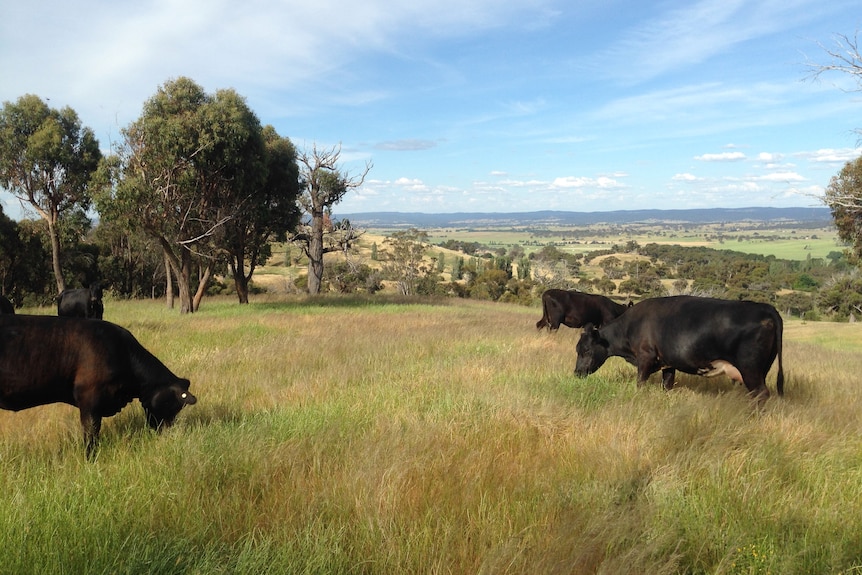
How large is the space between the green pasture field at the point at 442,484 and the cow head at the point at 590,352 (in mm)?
975

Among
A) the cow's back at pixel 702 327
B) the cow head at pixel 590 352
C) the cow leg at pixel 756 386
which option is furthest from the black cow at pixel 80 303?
the cow leg at pixel 756 386

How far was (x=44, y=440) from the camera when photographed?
490cm

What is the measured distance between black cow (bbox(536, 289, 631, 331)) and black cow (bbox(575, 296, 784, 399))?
25.7 ft

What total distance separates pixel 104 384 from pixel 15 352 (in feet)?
2.43

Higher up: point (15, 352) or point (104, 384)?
point (15, 352)

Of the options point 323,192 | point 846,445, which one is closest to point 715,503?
point 846,445

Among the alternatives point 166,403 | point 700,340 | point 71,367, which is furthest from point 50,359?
point 700,340

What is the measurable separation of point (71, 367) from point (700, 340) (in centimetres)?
718

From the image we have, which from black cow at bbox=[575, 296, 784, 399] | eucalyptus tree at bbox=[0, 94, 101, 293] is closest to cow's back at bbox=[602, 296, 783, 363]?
Answer: black cow at bbox=[575, 296, 784, 399]

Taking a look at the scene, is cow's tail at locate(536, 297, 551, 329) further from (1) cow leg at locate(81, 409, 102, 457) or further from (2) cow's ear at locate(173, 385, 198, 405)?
(1) cow leg at locate(81, 409, 102, 457)

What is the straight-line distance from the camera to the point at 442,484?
153 inches

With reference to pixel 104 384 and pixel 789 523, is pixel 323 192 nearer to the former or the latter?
pixel 104 384

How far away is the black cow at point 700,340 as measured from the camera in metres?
6.73

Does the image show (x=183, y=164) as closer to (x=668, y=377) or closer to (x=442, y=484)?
(x=668, y=377)
